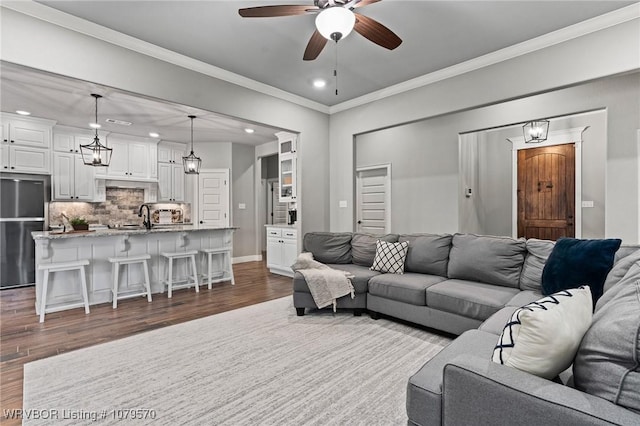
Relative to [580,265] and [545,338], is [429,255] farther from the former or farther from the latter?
[545,338]

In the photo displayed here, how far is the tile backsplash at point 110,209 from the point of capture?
597 centimetres

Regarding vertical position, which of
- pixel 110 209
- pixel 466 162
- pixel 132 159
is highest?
pixel 132 159

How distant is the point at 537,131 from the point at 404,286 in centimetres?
386

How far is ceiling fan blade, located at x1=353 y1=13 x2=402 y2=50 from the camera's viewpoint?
2.38 meters

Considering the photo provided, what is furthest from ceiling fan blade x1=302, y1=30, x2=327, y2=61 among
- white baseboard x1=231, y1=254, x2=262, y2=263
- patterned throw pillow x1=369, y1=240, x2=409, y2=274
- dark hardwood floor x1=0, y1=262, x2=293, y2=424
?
white baseboard x1=231, y1=254, x2=262, y2=263

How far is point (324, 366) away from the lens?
2.43 m

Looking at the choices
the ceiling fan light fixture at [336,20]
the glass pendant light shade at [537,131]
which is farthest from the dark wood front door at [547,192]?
the ceiling fan light fixture at [336,20]

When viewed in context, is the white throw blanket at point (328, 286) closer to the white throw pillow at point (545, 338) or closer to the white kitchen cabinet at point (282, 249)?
A: the white kitchen cabinet at point (282, 249)

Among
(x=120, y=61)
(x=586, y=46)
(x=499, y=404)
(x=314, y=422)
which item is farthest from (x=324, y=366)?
(x=586, y=46)

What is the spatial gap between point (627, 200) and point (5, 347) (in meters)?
6.01

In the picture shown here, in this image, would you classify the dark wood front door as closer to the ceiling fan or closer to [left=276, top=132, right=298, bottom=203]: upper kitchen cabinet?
[left=276, top=132, right=298, bottom=203]: upper kitchen cabinet

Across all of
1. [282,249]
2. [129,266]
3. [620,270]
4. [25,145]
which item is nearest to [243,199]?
[282,249]

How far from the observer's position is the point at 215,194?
7273mm

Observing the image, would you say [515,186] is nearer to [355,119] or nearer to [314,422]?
[355,119]
